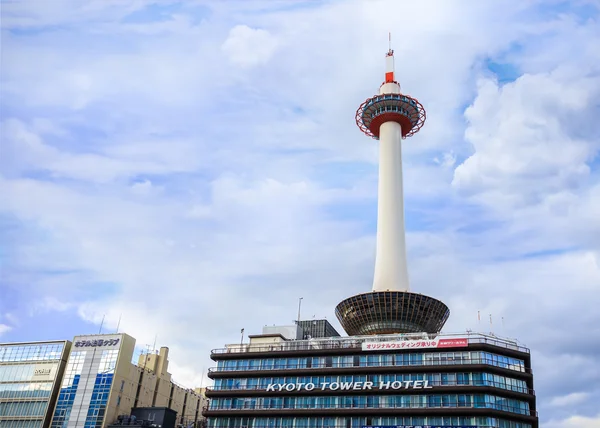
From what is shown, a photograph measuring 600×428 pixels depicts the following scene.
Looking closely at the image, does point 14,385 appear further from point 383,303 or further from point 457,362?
point 457,362

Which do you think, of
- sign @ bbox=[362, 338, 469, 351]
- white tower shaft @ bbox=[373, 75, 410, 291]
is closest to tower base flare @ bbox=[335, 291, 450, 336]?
white tower shaft @ bbox=[373, 75, 410, 291]

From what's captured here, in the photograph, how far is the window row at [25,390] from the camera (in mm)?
125250

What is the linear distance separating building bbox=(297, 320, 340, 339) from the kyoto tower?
3770 mm

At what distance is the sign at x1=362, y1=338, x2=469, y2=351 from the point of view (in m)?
105

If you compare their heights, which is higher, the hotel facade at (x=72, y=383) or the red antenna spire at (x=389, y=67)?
the red antenna spire at (x=389, y=67)

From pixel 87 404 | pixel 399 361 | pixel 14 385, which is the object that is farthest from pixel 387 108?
pixel 14 385

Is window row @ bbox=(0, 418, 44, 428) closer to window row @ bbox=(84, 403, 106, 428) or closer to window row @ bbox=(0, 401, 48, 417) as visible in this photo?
window row @ bbox=(0, 401, 48, 417)

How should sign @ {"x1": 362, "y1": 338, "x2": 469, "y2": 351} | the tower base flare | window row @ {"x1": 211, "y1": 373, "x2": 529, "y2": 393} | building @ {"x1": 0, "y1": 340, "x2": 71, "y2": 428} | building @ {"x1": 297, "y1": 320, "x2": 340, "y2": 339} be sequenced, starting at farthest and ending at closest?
building @ {"x1": 297, "y1": 320, "x2": 340, "y2": 339} → building @ {"x1": 0, "y1": 340, "x2": 71, "y2": 428} → the tower base flare → sign @ {"x1": 362, "y1": 338, "x2": 469, "y2": 351} → window row @ {"x1": 211, "y1": 373, "x2": 529, "y2": 393}

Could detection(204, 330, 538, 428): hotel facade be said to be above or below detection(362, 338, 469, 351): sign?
below

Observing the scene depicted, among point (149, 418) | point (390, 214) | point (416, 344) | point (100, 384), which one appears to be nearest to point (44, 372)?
point (100, 384)

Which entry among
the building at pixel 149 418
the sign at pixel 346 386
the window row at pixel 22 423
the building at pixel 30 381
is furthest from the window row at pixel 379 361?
the window row at pixel 22 423

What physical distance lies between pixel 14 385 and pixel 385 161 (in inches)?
3751

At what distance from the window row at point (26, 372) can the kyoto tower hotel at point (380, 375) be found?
36.1 m

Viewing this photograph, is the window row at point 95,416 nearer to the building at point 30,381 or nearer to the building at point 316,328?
the building at point 30,381
